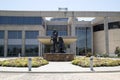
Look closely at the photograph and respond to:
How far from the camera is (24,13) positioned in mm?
58406

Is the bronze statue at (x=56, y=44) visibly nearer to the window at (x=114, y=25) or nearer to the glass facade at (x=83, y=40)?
the window at (x=114, y=25)

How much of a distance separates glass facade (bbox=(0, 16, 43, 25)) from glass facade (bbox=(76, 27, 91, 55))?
16.1 m

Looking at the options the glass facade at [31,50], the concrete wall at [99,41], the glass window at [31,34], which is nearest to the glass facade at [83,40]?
the concrete wall at [99,41]

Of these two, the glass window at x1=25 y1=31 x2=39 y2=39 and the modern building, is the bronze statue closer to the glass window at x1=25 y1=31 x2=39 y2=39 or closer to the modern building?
the modern building

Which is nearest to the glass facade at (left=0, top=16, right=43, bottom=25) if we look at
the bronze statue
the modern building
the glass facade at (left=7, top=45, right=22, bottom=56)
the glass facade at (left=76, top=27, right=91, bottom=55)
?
the modern building

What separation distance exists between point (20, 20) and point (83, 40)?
22339 mm

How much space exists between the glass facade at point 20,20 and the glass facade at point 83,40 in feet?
52.8

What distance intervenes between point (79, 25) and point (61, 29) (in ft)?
20.8

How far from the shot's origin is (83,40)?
228ft

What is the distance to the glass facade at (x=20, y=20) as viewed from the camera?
193 ft

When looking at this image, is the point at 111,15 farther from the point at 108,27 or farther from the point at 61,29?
the point at 61,29

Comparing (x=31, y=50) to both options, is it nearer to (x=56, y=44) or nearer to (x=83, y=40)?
(x=83, y=40)

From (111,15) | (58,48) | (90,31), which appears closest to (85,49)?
(90,31)

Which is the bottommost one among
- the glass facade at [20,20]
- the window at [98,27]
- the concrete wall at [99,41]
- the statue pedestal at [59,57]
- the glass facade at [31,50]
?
the statue pedestal at [59,57]
